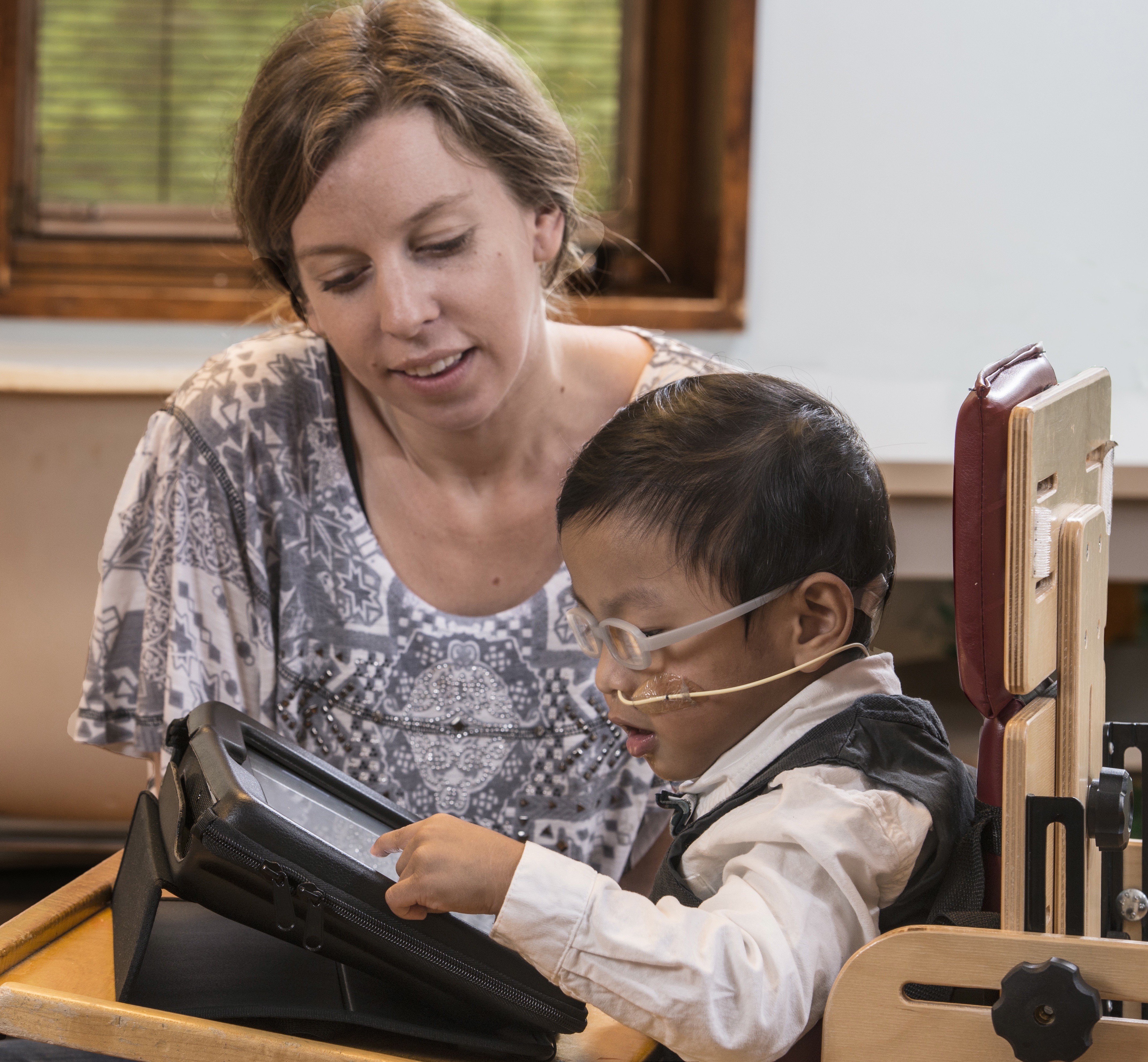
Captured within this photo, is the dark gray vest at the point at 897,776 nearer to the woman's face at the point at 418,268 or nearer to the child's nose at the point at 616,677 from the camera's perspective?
the child's nose at the point at 616,677

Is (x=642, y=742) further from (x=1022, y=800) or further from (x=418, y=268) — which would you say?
(x=418, y=268)

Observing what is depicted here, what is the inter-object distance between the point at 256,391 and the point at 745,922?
2.79 feet

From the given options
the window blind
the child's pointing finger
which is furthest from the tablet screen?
the window blind

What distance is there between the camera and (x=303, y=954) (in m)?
0.88

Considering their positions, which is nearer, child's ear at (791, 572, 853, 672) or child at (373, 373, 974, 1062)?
child at (373, 373, 974, 1062)

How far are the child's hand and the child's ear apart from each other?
242 millimetres

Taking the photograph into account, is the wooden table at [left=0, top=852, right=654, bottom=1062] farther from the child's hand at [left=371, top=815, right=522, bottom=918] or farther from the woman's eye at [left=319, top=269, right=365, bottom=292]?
the woman's eye at [left=319, top=269, right=365, bottom=292]

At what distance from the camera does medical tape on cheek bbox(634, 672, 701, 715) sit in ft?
2.88

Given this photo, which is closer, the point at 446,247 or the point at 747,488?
the point at 747,488

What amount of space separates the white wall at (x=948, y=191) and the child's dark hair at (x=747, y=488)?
3.92ft

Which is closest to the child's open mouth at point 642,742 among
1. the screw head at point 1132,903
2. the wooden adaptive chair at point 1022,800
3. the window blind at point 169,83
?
the wooden adaptive chair at point 1022,800

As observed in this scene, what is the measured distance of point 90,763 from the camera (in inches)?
82.0

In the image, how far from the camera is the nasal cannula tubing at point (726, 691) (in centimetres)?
87

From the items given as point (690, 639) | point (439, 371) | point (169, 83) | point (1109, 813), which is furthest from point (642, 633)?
point (169, 83)
